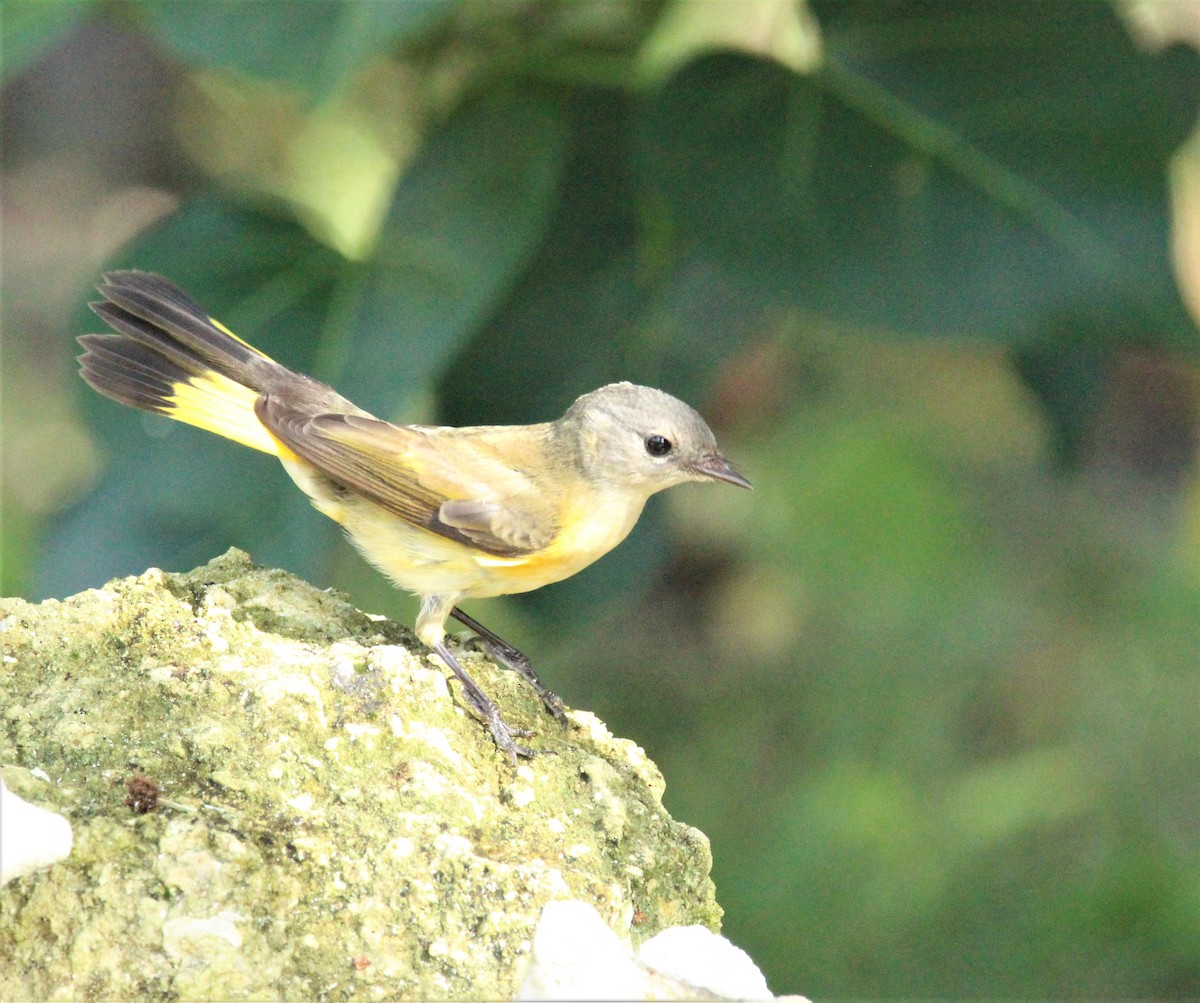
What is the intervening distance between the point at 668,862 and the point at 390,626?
0.64m

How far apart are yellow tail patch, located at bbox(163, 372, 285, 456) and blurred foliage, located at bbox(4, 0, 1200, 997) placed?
0.40m

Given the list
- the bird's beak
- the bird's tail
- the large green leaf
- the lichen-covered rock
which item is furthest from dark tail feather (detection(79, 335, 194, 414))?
the large green leaf

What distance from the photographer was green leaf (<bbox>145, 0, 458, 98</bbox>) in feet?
8.44

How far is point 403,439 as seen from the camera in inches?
106

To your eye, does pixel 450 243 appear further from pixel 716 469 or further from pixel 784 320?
pixel 784 320

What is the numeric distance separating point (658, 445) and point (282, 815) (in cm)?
124

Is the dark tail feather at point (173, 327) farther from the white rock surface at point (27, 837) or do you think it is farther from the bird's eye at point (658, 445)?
the white rock surface at point (27, 837)

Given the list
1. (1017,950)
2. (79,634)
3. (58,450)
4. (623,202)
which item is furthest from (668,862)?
(58,450)

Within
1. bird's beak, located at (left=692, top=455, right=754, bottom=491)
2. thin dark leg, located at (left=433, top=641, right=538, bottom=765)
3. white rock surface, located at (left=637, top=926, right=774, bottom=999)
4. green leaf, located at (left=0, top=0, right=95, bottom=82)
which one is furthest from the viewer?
green leaf, located at (left=0, top=0, right=95, bottom=82)

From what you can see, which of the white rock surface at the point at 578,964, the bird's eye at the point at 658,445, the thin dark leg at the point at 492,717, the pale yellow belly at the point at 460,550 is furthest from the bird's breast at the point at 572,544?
the white rock surface at the point at 578,964

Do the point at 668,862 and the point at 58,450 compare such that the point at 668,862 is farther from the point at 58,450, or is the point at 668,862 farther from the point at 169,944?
the point at 58,450

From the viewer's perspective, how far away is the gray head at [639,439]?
108 inches

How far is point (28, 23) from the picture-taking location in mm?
2916

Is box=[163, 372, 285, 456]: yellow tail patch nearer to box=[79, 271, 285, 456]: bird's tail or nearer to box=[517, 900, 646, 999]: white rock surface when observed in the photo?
box=[79, 271, 285, 456]: bird's tail
